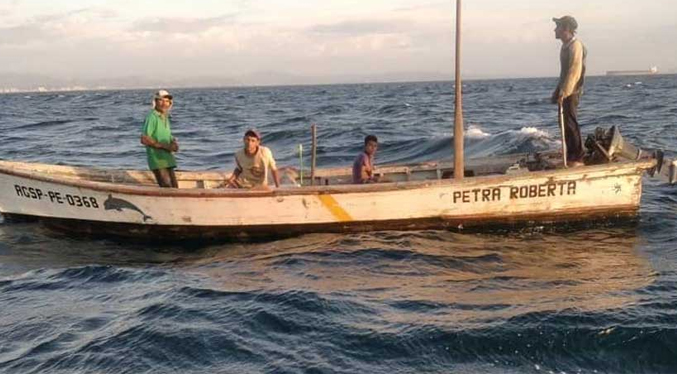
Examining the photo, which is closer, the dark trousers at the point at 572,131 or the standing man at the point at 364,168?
the dark trousers at the point at 572,131

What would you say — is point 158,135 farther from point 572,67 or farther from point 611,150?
point 611,150

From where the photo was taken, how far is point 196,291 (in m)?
8.20

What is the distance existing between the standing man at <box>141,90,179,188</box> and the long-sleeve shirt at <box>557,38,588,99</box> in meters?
5.64

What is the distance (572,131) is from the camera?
1061cm

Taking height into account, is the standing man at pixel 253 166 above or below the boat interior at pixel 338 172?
above

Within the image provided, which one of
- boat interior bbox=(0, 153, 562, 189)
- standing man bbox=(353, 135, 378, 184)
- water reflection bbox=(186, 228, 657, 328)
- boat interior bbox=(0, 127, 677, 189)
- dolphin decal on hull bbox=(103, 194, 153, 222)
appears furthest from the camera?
boat interior bbox=(0, 153, 562, 189)

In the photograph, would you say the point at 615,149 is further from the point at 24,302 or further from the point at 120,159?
A: the point at 120,159

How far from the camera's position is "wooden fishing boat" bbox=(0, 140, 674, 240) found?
10.2 meters

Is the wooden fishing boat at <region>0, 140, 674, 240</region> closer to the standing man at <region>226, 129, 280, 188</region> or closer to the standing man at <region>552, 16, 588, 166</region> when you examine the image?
the standing man at <region>226, 129, 280, 188</region>

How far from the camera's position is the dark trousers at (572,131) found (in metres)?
10.3

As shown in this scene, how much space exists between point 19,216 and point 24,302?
12.9 feet

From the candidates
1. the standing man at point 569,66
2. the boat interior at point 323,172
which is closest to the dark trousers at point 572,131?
the standing man at point 569,66

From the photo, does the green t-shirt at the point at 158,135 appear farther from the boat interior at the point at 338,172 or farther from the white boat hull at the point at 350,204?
the boat interior at the point at 338,172

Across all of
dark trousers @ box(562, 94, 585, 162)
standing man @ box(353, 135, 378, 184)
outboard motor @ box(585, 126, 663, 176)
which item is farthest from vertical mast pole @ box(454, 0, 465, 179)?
outboard motor @ box(585, 126, 663, 176)
